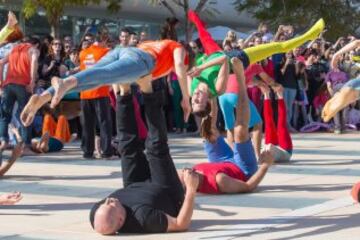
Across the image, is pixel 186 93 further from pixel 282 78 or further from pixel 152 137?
pixel 282 78

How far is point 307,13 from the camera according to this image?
32.7 metres

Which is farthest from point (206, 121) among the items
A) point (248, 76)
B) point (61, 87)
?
point (61, 87)

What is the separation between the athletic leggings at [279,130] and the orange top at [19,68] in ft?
13.1

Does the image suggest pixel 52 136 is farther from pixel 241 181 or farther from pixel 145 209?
pixel 145 209

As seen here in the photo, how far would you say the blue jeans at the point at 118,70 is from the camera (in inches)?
254

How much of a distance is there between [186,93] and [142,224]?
1.86 meters

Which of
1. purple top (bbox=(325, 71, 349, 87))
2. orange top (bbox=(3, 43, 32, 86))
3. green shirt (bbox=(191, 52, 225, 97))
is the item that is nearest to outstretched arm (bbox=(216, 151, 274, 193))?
green shirt (bbox=(191, 52, 225, 97))

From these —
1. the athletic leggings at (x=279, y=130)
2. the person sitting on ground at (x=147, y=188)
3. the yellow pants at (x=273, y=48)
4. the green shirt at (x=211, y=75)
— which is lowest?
the athletic leggings at (x=279, y=130)

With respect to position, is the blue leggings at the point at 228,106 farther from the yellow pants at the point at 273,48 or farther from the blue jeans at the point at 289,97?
the blue jeans at the point at 289,97

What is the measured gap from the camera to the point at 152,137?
7199 mm

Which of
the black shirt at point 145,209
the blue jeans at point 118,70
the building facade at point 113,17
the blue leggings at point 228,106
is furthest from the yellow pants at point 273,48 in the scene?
the building facade at point 113,17

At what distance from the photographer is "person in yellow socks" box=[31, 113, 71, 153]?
13375 mm

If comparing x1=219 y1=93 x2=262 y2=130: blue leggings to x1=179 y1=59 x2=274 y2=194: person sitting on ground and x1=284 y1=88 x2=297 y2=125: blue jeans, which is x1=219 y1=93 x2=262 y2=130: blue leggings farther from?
x1=284 y1=88 x2=297 y2=125: blue jeans

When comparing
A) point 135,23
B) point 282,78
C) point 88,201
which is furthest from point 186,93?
point 135,23
